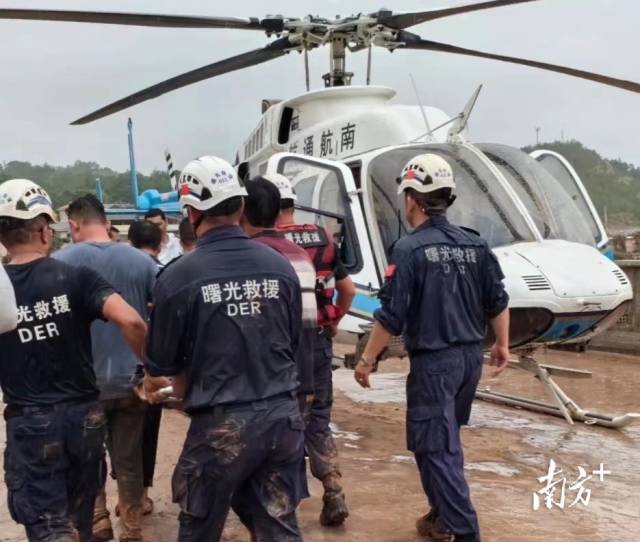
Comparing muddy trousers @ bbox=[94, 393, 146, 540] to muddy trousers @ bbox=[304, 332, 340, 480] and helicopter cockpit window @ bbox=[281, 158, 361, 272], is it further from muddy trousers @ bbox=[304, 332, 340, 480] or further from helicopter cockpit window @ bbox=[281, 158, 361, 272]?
helicopter cockpit window @ bbox=[281, 158, 361, 272]

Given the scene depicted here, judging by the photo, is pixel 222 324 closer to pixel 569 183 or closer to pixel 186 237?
pixel 186 237

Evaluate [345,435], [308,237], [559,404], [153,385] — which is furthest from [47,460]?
[559,404]

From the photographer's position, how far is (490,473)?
18.6 feet

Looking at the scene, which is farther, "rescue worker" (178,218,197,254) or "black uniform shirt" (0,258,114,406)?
"rescue worker" (178,218,197,254)

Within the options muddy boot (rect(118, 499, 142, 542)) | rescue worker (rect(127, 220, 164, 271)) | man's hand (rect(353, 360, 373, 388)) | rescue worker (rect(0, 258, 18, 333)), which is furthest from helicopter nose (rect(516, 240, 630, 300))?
rescue worker (rect(0, 258, 18, 333))

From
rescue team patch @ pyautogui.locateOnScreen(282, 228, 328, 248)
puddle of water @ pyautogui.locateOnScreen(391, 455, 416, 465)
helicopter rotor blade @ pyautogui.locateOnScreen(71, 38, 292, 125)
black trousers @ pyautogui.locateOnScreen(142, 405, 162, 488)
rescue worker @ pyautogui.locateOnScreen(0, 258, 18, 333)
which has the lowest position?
puddle of water @ pyautogui.locateOnScreen(391, 455, 416, 465)

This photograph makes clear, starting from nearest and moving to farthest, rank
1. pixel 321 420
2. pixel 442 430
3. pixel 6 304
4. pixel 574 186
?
pixel 6 304
pixel 442 430
pixel 321 420
pixel 574 186

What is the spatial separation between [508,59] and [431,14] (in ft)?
2.83

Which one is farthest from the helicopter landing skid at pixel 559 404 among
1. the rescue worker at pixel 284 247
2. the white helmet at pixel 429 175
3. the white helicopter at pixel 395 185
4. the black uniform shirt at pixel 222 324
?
the black uniform shirt at pixel 222 324

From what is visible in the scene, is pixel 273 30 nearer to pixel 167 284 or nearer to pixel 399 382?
pixel 399 382

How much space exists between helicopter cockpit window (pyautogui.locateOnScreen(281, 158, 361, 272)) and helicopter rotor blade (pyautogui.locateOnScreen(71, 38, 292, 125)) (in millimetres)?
1822

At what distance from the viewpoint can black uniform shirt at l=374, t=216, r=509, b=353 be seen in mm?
3873

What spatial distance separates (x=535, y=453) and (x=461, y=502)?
106 inches

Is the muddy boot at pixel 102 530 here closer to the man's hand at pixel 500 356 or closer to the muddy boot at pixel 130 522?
the muddy boot at pixel 130 522
